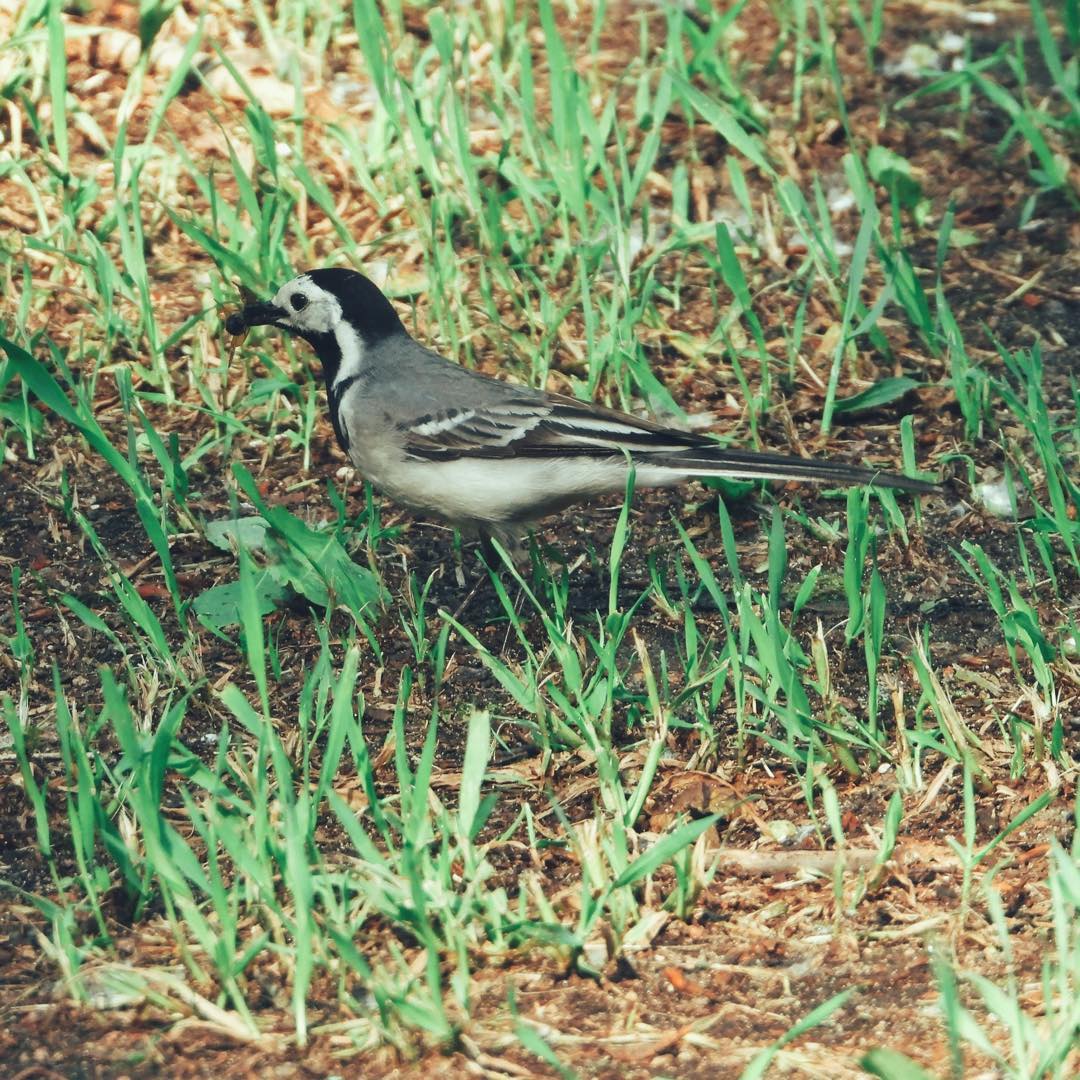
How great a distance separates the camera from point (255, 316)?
18.6ft

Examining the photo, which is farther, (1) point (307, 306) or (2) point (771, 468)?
(1) point (307, 306)

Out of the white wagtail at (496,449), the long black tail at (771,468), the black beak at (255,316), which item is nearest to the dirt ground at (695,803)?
the white wagtail at (496,449)

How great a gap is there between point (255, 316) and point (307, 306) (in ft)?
0.63

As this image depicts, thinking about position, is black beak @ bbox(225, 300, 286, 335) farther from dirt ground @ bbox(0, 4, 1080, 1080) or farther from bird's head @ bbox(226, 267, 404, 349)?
dirt ground @ bbox(0, 4, 1080, 1080)

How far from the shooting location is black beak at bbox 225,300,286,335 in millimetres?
5648

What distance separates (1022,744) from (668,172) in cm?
389

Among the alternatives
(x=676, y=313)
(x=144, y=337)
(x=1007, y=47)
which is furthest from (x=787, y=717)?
(x=1007, y=47)

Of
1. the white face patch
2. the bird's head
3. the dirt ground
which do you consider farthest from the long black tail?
the white face patch

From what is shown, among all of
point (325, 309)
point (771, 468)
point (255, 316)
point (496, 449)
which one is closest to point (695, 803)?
point (771, 468)

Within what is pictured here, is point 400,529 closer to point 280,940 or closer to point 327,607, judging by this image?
point 327,607

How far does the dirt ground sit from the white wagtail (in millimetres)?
275

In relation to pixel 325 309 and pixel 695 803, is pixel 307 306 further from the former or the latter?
pixel 695 803

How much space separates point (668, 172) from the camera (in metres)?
7.28

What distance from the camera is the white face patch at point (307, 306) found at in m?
5.56
